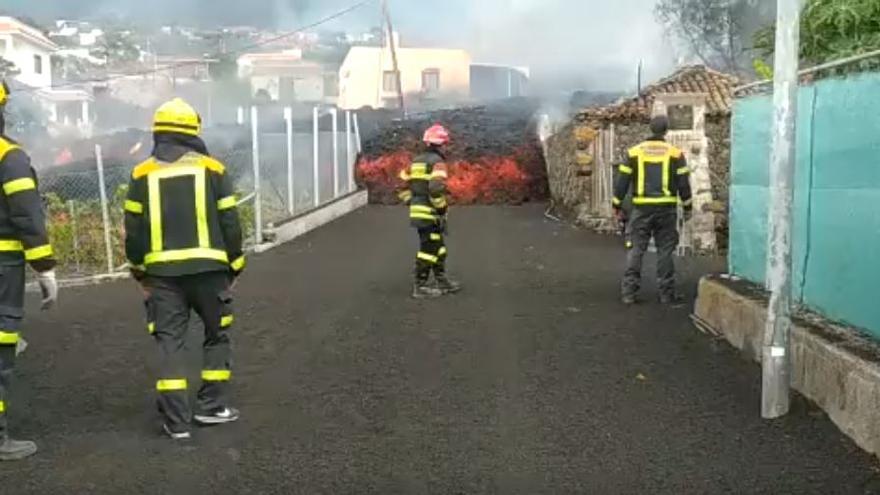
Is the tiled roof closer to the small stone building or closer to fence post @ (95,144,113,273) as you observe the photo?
the small stone building

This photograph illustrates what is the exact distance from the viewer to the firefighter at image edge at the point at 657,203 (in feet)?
34.6

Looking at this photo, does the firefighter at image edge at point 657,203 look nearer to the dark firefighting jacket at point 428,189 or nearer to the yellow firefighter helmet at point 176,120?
the dark firefighting jacket at point 428,189

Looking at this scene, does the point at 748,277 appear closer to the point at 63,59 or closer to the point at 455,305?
the point at 455,305

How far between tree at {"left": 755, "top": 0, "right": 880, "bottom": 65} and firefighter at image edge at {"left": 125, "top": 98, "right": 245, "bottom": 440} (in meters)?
5.02

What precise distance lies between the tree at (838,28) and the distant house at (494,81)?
41.1 metres

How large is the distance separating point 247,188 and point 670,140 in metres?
6.25

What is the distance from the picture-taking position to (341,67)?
4750cm

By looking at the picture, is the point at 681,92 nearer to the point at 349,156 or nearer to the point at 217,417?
the point at 349,156

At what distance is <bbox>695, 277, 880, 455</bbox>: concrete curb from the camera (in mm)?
5395

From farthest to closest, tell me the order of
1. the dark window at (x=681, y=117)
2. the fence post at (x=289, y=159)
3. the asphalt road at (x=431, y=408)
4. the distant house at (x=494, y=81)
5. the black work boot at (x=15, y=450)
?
the distant house at (x=494, y=81)
the fence post at (x=289, y=159)
the dark window at (x=681, y=117)
the black work boot at (x=15, y=450)
the asphalt road at (x=431, y=408)

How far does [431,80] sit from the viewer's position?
51.3 meters

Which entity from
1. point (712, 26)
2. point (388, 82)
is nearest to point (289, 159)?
point (712, 26)

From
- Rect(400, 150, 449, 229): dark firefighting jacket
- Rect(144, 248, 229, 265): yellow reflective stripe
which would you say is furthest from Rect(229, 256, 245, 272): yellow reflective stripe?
Rect(400, 150, 449, 229): dark firefighting jacket

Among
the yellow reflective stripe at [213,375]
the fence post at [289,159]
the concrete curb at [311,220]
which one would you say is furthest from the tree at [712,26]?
the yellow reflective stripe at [213,375]
